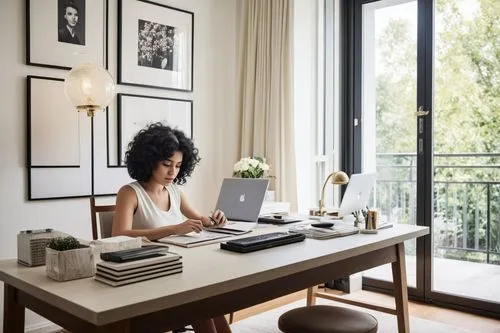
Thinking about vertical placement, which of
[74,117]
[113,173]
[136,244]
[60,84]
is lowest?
[136,244]

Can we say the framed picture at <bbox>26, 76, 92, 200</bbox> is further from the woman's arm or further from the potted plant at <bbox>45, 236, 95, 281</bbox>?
the potted plant at <bbox>45, 236, 95, 281</bbox>

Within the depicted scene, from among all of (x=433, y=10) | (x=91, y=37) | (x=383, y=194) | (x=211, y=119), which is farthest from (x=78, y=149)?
(x=433, y=10)

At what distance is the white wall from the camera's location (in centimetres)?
278

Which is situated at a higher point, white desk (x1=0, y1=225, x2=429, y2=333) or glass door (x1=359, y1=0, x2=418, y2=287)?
glass door (x1=359, y1=0, x2=418, y2=287)

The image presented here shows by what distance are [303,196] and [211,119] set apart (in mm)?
968

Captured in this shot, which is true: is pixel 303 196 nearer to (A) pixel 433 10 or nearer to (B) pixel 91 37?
(A) pixel 433 10

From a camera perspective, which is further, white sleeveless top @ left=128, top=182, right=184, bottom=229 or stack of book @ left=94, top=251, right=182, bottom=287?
white sleeveless top @ left=128, top=182, right=184, bottom=229

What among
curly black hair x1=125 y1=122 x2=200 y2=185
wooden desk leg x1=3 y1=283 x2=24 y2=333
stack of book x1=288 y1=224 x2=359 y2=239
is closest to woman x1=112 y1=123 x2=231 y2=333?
curly black hair x1=125 y1=122 x2=200 y2=185

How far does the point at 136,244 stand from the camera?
67.1 inches

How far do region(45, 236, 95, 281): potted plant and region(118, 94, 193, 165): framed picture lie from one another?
1.86 metres

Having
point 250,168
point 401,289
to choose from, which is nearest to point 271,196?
point 250,168

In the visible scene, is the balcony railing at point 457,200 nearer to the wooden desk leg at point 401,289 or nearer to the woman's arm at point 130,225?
the wooden desk leg at point 401,289

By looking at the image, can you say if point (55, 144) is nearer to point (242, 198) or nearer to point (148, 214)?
point (148, 214)

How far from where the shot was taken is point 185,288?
4.43ft
